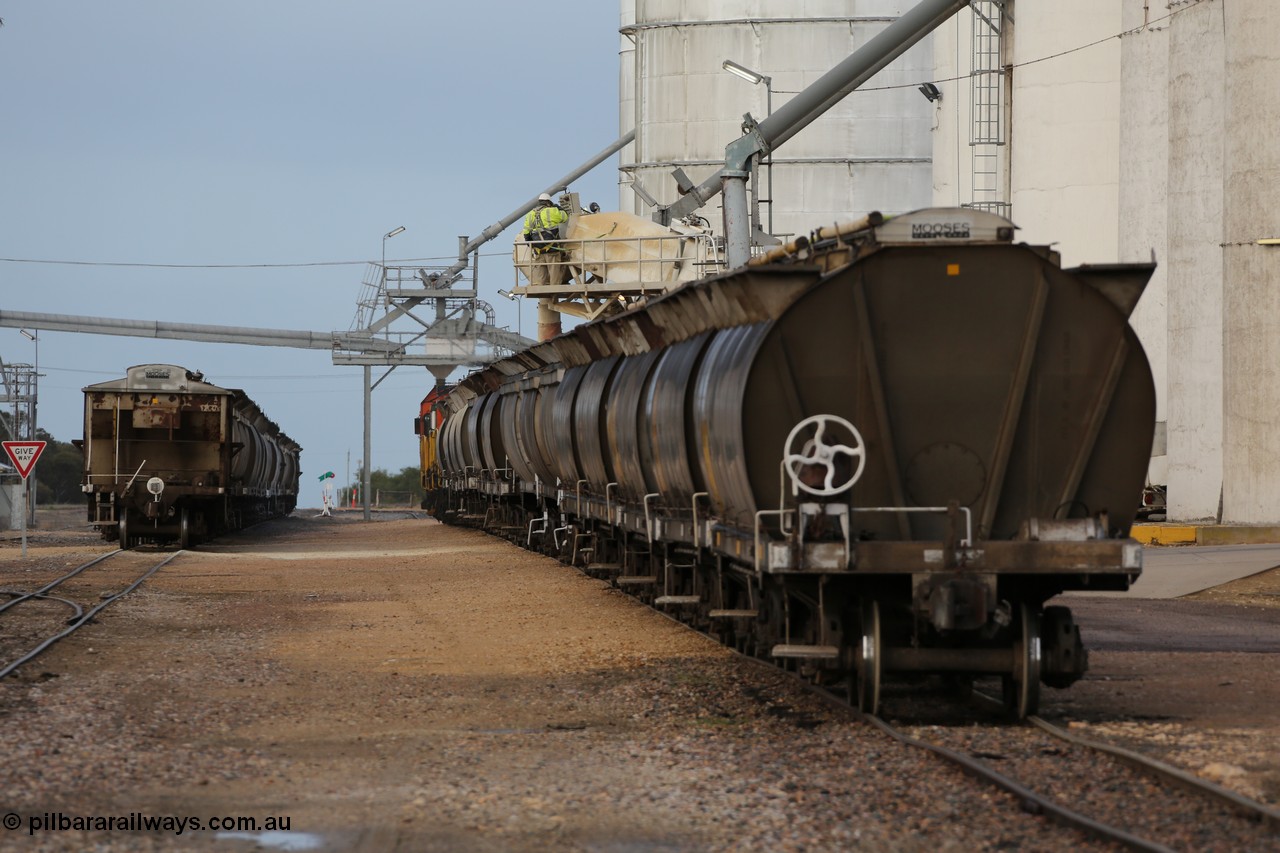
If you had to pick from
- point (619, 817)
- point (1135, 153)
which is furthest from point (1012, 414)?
point (1135, 153)

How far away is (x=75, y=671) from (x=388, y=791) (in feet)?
20.1

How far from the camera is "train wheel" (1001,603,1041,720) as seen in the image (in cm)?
1085

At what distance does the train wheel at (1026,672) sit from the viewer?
10.9m

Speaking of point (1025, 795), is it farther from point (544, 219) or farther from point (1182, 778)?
point (544, 219)

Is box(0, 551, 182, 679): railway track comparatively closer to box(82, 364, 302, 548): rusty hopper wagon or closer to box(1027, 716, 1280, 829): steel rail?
box(82, 364, 302, 548): rusty hopper wagon

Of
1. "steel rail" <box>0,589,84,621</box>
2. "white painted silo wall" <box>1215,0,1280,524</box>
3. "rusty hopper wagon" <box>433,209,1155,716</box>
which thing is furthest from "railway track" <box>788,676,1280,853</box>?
"white painted silo wall" <box>1215,0,1280,524</box>

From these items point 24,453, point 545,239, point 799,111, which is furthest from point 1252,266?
point 24,453

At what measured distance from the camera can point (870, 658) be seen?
10914 mm

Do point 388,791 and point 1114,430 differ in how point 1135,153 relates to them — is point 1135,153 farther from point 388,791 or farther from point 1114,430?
point 388,791

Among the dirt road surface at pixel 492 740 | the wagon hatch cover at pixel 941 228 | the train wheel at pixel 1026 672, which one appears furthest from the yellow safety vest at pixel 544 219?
the train wheel at pixel 1026 672

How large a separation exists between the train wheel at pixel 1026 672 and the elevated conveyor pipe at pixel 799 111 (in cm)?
1978

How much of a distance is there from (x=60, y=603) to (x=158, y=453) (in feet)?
48.1

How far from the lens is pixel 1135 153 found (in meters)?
34.3

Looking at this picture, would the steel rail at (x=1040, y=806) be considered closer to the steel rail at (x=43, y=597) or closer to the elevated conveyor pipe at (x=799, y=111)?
the steel rail at (x=43, y=597)
